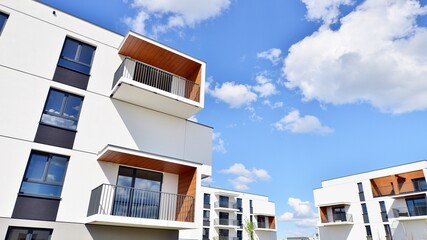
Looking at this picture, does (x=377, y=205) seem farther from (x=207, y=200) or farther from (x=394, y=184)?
(x=207, y=200)

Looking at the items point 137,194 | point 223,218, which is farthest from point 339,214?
point 137,194

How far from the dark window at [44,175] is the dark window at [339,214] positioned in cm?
3257

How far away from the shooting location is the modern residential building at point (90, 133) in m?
8.62

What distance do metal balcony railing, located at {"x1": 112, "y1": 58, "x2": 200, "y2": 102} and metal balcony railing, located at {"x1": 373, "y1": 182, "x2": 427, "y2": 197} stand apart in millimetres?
26612

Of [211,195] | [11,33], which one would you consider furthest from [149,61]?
[211,195]

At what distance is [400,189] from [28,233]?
32.8 metres

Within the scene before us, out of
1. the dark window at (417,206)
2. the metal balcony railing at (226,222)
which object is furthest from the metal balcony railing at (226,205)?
the dark window at (417,206)

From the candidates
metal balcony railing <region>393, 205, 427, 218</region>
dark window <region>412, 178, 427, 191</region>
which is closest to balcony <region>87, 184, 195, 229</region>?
metal balcony railing <region>393, 205, 427, 218</region>

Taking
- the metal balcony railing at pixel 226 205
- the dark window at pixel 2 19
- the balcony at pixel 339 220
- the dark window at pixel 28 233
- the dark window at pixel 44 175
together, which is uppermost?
the dark window at pixel 2 19

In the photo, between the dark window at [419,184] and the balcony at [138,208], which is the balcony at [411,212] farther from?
the balcony at [138,208]

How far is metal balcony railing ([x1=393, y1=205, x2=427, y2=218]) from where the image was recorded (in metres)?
26.1

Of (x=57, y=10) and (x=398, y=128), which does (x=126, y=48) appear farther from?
(x=398, y=128)

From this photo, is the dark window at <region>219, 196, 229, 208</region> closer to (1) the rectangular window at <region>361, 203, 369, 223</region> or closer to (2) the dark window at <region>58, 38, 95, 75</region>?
(1) the rectangular window at <region>361, 203, 369, 223</region>

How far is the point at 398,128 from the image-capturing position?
55.0 feet
